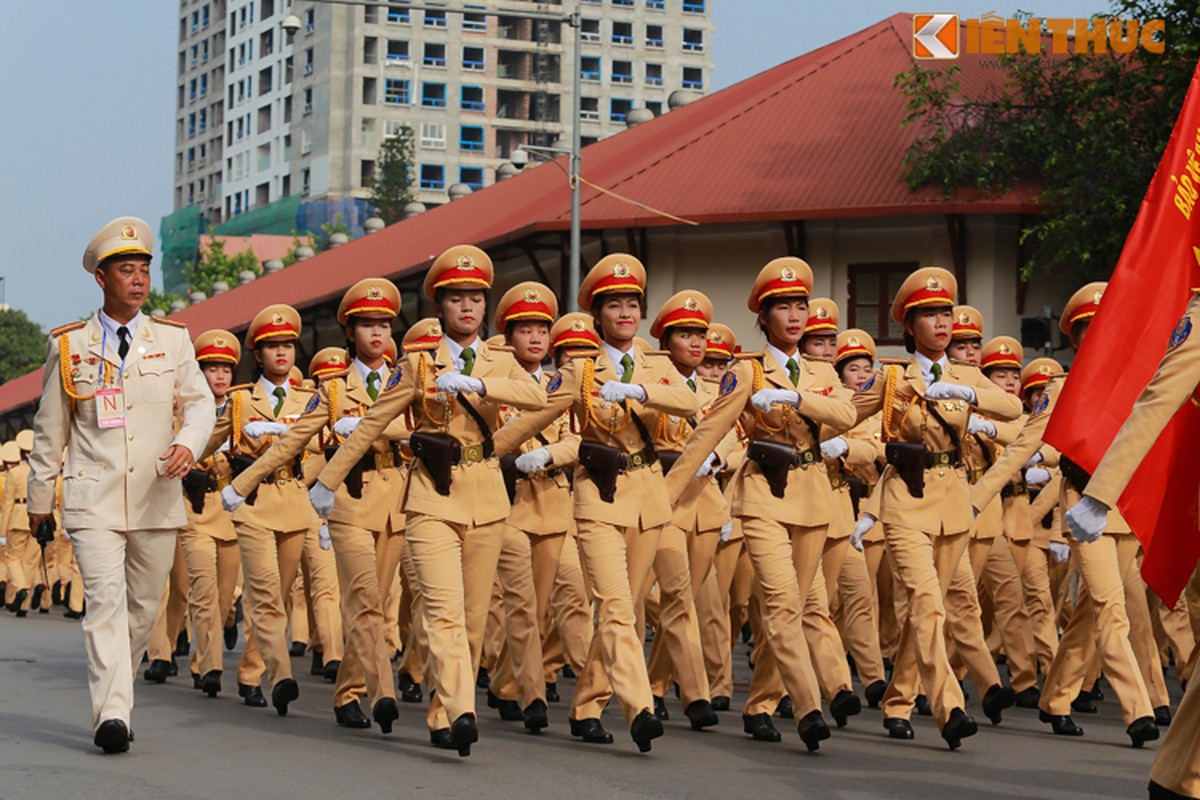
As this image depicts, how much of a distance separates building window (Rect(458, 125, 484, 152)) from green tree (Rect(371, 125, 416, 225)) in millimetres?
11025

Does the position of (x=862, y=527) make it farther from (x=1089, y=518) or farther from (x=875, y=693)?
(x=1089, y=518)

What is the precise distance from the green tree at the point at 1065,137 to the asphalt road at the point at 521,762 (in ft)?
61.1

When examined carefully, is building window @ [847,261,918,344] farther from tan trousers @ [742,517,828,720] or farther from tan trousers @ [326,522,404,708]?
tan trousers @ [742,517,828,720]

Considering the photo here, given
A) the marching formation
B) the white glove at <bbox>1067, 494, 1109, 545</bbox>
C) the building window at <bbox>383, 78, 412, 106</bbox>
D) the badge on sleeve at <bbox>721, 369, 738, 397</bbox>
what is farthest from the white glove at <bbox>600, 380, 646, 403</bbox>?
the building window at <bbox>383, 78, 412, 106</bbox>

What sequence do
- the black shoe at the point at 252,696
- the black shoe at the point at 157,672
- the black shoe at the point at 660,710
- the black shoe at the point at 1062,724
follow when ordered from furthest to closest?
the black shoe at the point at 157,672, the black shoe at the point at 252,696, the black shoe at the point at 660,710, the black shoe at the point at 1062,724

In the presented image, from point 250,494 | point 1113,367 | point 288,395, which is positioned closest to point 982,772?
point 1113,367

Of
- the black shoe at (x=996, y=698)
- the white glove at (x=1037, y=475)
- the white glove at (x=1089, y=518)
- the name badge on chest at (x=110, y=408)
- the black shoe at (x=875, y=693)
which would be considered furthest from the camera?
the white glove at (x=1037, y=475)

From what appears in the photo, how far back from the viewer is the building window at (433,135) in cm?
11094

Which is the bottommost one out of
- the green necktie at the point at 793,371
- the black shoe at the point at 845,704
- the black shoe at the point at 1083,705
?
the black shoe at the point at 1083,705

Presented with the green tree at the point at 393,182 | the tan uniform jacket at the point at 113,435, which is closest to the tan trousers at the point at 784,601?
the tan uniform jacket at the point at 113,435

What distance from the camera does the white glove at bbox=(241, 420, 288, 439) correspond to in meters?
13.3

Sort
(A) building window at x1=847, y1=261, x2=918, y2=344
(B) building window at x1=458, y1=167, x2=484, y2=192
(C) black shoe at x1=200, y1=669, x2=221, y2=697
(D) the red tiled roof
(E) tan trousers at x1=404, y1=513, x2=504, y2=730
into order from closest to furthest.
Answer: (E) tan trousers at x1=404, y1=513, x2=504, y2=730
(C) black shoe at x1=200, y1=669, x2=221, y2=697
(D) the red tiled roof
(A) building window at x1=847, y1=261, x2=918, y2=344
(B) building window at x1=458, y1=167, x2=484, y2=192

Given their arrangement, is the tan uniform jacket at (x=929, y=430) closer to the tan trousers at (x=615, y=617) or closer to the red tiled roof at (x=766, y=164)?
the tan trousers at (x=615, y=617)

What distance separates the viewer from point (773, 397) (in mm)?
10320
